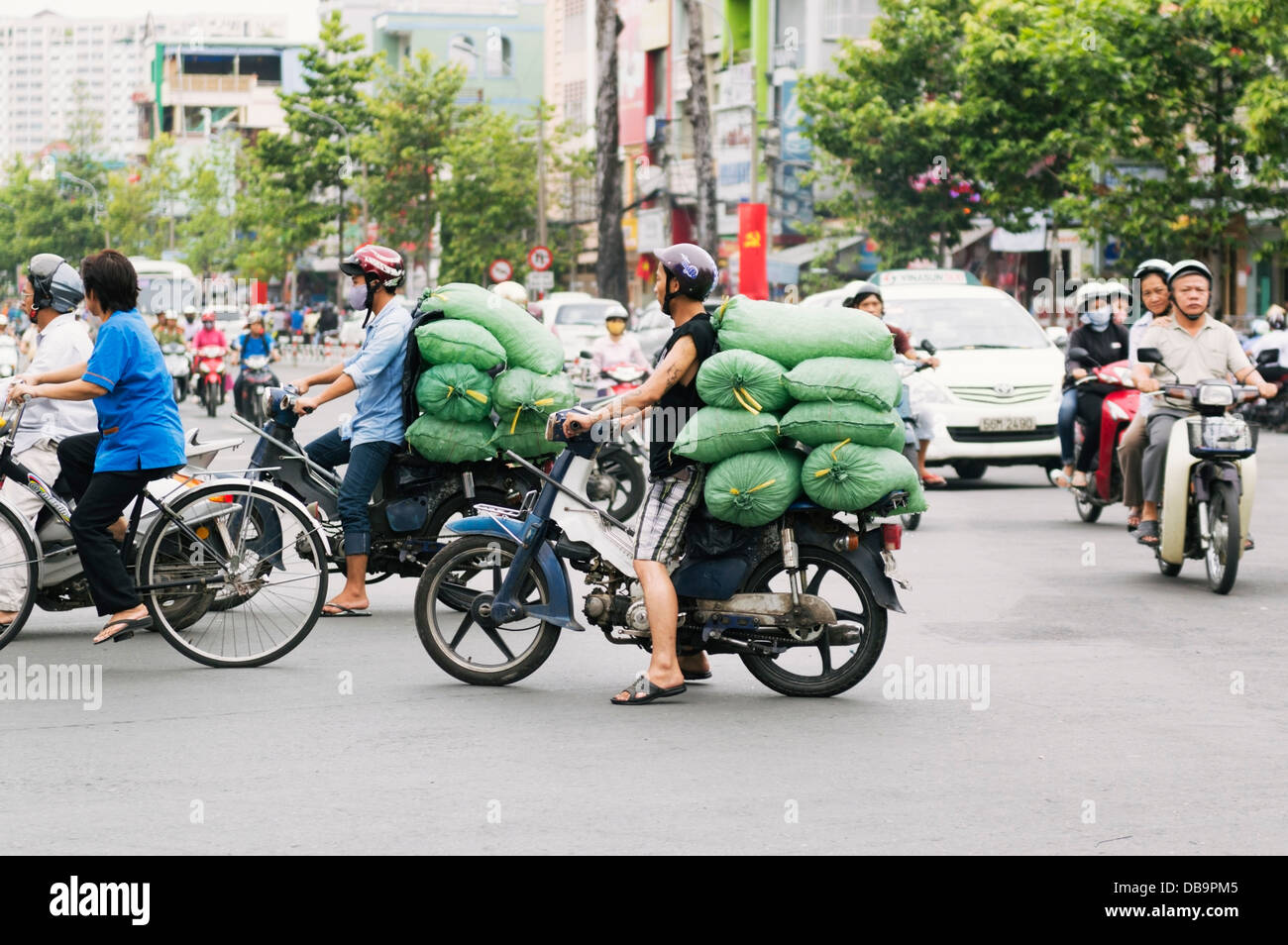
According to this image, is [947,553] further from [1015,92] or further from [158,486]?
[1015,92]

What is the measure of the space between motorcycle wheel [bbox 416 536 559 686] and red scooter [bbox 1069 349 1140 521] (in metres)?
5.98

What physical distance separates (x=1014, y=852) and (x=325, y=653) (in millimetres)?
4216

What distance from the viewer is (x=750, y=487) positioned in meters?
7.51

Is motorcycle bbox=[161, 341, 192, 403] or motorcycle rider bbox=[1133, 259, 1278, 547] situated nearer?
motorcycle rider bbox=[1133, 259, 1278, 547]

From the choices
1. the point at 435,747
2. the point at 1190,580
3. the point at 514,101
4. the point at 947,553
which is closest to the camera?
the point at 435,747

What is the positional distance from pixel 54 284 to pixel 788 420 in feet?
11.6

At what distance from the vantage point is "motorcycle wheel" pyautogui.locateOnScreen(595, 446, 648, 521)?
14477 mm

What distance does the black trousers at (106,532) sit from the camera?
27.1ft

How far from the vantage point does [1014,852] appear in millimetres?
5391

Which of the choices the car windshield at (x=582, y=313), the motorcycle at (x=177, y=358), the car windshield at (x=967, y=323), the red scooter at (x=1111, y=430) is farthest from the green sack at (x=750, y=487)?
the car windshield at (x=582, y=313)

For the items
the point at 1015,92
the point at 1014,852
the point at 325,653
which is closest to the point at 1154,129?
the point at 1015,92

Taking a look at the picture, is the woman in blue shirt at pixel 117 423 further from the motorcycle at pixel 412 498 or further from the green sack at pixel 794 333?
the green sack at pixel 794 333
